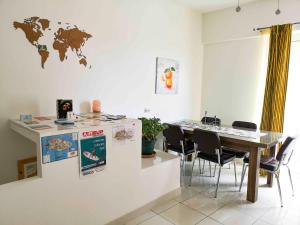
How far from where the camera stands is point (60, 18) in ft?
7.80

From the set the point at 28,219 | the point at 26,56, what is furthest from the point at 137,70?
the point at 28,219

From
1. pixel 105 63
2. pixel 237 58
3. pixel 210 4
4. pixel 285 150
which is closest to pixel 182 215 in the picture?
pixel 285 150

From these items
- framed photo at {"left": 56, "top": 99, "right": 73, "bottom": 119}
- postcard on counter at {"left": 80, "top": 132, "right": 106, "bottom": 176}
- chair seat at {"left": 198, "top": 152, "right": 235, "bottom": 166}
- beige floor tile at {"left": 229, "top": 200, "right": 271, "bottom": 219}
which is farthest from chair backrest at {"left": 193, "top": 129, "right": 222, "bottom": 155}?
framed photo at {"left": 56, "top": 99, "right": 73, "bottom": 119}

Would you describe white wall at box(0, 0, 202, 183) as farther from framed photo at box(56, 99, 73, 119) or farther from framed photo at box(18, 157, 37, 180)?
framed photo at box(56, 99, 73, 119)

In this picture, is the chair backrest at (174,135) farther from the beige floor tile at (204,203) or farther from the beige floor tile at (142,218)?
the beige floor tile at (142,218)

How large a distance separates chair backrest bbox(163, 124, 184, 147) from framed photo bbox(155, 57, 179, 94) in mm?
787

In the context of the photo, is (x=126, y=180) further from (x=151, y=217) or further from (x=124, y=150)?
(x=151, y=217)

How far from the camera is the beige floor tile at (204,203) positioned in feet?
8.09

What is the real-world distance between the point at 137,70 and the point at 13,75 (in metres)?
1.71

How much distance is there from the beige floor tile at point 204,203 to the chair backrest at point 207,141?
1.92ft

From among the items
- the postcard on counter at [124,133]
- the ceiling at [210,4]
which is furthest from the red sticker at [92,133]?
the ceiling at [210,4]

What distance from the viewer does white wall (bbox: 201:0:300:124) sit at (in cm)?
363

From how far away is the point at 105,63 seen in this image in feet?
9.40

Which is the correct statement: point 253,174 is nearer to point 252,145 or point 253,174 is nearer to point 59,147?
point 252,145
